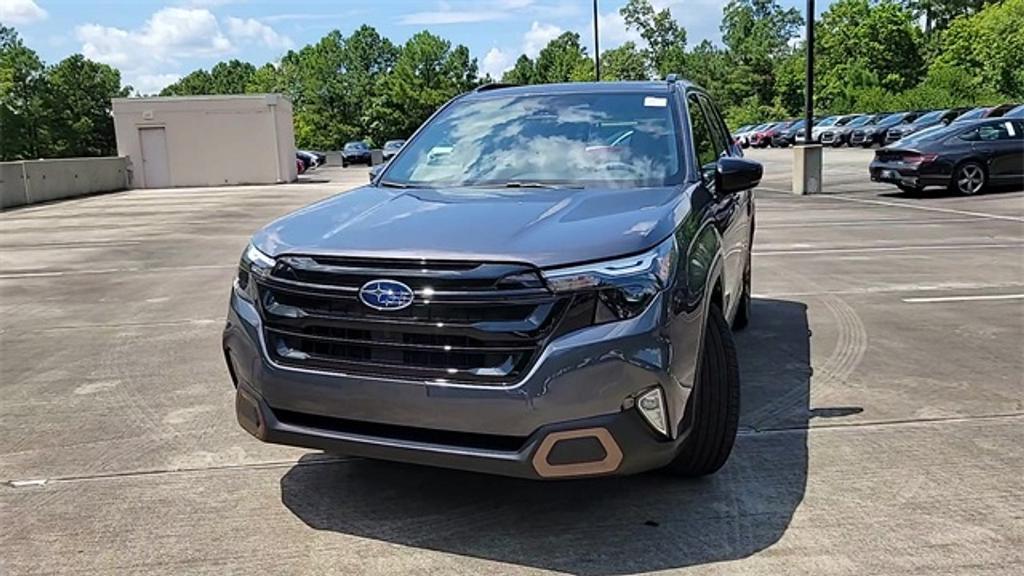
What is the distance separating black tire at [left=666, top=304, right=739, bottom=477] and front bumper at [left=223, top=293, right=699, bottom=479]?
0.42 m

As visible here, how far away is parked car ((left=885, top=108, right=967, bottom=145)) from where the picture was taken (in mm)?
33013

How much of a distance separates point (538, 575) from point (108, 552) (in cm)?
163

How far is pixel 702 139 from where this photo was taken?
4797 millimetres

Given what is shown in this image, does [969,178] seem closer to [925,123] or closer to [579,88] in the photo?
[579,88]

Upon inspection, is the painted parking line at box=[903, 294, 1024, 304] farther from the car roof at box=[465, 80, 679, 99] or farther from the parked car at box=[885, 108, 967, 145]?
the parked car at box=[885, 108, 967, 145]

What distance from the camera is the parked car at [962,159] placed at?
17.0 meters

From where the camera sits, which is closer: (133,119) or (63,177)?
(63,177)

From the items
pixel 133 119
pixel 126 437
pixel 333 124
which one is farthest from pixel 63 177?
pixel 333 124

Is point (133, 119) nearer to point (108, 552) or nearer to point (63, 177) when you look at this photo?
point (63, 177)

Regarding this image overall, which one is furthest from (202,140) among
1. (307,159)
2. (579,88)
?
(579,88)

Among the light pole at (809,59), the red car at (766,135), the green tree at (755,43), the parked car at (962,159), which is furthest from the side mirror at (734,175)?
the green tree at (755,43)

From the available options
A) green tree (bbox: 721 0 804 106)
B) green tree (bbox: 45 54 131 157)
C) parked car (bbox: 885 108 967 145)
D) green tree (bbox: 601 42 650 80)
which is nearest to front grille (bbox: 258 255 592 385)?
parked car (bbox: 885 108 967 145)

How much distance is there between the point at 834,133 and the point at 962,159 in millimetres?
28148

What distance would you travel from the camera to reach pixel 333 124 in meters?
73.2
